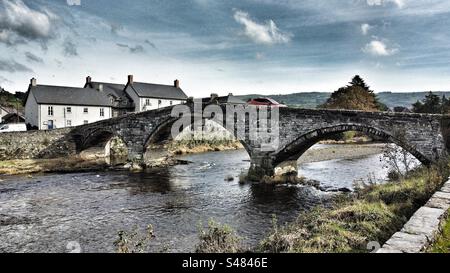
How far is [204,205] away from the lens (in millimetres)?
18516

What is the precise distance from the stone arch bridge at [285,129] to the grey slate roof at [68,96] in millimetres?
11142

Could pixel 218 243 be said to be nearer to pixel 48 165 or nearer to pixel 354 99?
pixel 48 165

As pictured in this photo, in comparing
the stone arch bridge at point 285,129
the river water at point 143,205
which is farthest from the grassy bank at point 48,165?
the stone arch bridge at point 285,129

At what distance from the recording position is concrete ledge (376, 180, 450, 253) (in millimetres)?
5762

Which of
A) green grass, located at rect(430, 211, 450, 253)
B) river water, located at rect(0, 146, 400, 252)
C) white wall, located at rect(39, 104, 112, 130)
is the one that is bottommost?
river water, located at rect(0, 146, 400, 252)

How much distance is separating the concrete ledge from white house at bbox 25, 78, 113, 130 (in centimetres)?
4687

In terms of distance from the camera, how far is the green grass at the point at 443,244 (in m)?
6.05

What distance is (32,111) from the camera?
47.4 metres

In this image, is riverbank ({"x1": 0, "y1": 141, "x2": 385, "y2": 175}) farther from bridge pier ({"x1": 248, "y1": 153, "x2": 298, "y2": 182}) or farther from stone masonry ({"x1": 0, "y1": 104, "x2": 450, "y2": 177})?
bridge pier ({"x1": 248, "y1": 153, "x2": 298, "y2": 182})

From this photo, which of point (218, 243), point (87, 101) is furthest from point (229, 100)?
point (218, 243)

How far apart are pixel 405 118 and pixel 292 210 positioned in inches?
339

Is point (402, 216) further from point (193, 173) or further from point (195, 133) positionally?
point (195, 133)

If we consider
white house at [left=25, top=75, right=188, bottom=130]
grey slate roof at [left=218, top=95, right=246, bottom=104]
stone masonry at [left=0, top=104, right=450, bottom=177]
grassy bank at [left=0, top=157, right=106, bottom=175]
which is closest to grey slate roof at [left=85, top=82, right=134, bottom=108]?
white house at [left=25, top=75, right=188, bottom=130]

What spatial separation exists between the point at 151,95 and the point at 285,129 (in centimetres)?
3744
